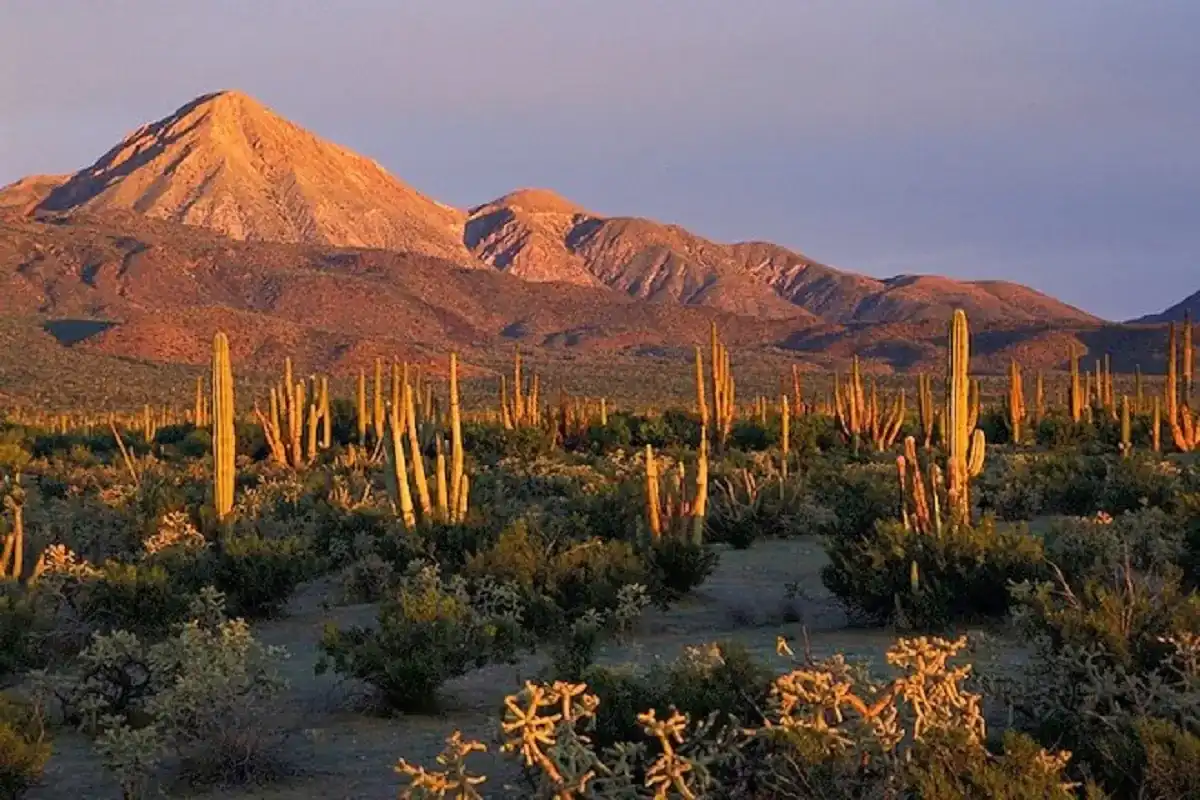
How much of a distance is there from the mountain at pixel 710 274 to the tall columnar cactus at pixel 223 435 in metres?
138

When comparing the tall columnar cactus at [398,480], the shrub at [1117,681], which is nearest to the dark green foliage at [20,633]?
the tall columnar cactus at [398,480]

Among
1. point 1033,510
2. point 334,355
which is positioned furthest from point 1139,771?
point 334,355

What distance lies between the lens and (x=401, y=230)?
158m

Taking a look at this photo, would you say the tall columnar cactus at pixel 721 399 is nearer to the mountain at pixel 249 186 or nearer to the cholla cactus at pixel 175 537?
the cholla cactus at pixel 175 537

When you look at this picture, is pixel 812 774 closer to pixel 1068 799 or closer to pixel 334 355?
pixel 1068 799

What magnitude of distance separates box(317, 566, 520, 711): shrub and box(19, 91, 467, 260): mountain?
13347 cm

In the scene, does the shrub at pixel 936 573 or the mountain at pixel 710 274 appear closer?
the shrub at pixel 936 573

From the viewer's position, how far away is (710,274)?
16712 centimetres

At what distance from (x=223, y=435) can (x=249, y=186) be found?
458 ft

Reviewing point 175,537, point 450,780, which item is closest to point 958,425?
point 175,537

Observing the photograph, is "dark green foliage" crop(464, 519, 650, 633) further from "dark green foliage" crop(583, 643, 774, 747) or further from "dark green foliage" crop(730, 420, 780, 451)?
"dark green foliage" crop(730, 420, 780, 451)

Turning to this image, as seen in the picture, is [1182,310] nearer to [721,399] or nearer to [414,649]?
[721,399]

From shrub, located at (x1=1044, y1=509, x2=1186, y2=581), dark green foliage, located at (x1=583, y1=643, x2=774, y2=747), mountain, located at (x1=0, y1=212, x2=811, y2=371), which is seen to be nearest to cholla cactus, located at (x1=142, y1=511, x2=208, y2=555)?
dark green foliage, located at (x1=583, y1=643, x2=774, y2=747)

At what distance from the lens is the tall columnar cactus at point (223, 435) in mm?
16047
